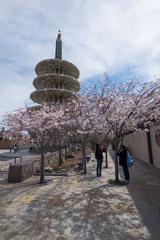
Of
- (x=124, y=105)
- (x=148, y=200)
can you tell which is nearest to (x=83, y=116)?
(x=124, y=105)

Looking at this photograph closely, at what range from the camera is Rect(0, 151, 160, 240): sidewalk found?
525 cm

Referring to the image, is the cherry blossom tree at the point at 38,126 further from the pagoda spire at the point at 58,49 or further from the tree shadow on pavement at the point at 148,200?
the pagoda spire at the point at 58,49

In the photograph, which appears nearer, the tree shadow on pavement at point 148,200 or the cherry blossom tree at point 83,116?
the tree shadow on pavement at point 148,200

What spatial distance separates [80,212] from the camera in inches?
268

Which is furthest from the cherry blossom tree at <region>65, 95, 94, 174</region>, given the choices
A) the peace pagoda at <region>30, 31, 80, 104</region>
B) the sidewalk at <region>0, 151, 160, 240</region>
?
the peace pagoda at <region>30, 31, 80, 104</region>

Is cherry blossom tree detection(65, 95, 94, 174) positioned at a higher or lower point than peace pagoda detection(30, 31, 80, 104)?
lower

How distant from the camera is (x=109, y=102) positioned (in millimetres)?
12344

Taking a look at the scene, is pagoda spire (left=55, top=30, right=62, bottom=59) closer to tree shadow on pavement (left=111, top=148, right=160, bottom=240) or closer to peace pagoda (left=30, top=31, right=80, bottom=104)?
peace pagoda (left=30, top=31, right=80, bottom=104)

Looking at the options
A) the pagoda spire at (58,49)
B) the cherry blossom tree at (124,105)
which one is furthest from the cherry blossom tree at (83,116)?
the pagoda spire at (58,49)

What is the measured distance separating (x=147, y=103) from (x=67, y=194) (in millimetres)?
6467

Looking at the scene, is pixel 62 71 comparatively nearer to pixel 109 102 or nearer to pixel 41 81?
pixel 41 81

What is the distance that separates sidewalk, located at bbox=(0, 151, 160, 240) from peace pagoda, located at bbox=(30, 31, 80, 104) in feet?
128

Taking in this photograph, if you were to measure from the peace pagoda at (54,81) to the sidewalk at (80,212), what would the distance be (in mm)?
39153

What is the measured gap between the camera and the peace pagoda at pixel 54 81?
162 ft
